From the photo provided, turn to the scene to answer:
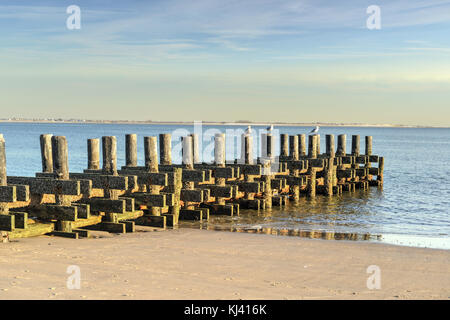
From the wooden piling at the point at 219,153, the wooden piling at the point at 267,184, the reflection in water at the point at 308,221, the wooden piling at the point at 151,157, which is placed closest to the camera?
the wooden piling at the point at 151,157

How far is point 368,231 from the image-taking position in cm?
1616

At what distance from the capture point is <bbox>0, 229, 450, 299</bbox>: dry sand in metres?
7.06

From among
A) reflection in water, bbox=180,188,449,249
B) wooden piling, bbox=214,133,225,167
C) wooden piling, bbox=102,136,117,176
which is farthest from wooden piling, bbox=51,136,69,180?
wooden piling, bbox=214,133,225,167

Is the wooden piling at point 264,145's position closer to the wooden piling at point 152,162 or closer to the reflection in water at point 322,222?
the reflection in water at point 322,222

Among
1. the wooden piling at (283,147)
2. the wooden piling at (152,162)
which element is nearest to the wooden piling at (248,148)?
the wooden piling at (152,162)

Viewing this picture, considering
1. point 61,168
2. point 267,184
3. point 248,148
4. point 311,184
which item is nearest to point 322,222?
point 267,184

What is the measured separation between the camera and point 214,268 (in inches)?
340

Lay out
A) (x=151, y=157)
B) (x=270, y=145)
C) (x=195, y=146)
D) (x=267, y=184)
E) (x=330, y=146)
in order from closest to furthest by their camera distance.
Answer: (x=151, y=157) → (x=195, y=146) → (x=267, y=184) → (x=270, y=145) → (x=330, y=146)

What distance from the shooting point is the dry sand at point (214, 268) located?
278 inches

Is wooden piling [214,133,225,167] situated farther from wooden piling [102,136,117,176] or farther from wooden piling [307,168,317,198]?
wooden piling [307,168,317,198]

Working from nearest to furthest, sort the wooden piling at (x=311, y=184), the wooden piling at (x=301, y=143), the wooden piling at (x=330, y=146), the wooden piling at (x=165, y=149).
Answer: the wooden piling at (x=165, y=149) → the wooden piling at (x=311, y=184) → the wooden piling at (x=301, y=143) → the wooden piling at (x=330, y=146)

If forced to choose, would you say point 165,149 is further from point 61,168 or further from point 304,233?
point 304,233
